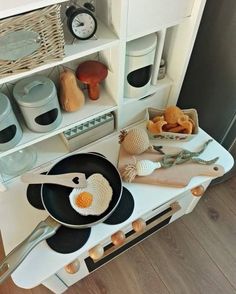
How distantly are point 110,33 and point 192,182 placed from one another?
0.49 meters

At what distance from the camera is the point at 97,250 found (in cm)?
82

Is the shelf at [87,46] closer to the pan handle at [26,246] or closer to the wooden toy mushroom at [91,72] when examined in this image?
the wooden toy mushroom at [91,72]

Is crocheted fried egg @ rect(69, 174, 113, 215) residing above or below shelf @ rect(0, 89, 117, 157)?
below

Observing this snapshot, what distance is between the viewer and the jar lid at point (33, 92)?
0.73m

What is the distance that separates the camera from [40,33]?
1.91 feet

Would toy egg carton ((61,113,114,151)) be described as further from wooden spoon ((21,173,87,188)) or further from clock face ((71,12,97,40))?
clock face ((71,12,97,40))

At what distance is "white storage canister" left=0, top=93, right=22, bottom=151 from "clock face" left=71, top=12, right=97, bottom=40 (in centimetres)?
25

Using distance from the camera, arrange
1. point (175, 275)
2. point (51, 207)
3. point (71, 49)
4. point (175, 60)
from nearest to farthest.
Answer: point (71, 49) → point (51, 207) → point (175, 60) → point (175, 275)

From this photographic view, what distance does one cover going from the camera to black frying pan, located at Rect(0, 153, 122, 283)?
676 mm

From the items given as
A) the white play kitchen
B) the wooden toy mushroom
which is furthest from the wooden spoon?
the wooden toy mushroom

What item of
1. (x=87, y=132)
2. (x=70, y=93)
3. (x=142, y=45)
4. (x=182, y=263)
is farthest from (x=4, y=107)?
(x=182, y=263)

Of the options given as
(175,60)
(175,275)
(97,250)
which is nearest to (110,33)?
(175,60)

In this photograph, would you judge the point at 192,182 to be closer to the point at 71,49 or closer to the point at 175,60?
the point at 175,60

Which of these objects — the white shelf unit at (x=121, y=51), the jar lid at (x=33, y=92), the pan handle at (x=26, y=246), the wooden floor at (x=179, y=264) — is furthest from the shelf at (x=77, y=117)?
the wooden floor at (x=179, y=264)
